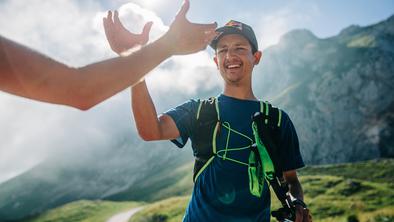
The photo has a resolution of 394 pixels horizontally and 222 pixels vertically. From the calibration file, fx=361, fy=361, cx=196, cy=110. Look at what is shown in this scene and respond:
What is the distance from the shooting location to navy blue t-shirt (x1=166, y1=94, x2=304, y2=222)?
4.60 metres

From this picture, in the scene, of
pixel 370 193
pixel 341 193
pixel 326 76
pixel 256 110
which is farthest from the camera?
pixel 326 76

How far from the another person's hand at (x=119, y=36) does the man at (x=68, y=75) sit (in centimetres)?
83

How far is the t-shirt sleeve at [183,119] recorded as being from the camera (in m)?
4.83

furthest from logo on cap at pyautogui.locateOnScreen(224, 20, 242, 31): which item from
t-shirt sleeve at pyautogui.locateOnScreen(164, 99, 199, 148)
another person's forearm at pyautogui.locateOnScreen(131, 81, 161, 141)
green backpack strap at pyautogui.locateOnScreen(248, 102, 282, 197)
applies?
another person's forearm at pyautogui.locateOnScreen(131, 81, 161, 141)

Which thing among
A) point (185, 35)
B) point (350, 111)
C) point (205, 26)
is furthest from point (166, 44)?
point (350, 111)

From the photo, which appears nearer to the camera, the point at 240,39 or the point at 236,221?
the point at 236,221

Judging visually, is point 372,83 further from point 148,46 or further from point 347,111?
point 148,46

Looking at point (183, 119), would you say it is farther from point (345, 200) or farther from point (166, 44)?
point (345, 200)

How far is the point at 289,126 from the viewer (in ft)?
18.1

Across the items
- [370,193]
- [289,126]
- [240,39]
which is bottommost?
[370,193]

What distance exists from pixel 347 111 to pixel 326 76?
28.9m

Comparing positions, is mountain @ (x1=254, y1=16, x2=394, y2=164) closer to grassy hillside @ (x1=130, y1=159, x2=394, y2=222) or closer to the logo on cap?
grassy hillside @ (x1=130, y1=159, x2=394, y2=222)

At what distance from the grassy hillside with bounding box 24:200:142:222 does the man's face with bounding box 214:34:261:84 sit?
9870cm

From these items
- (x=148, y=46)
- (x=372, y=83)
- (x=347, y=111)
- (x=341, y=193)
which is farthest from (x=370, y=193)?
(x=372, y=83)
